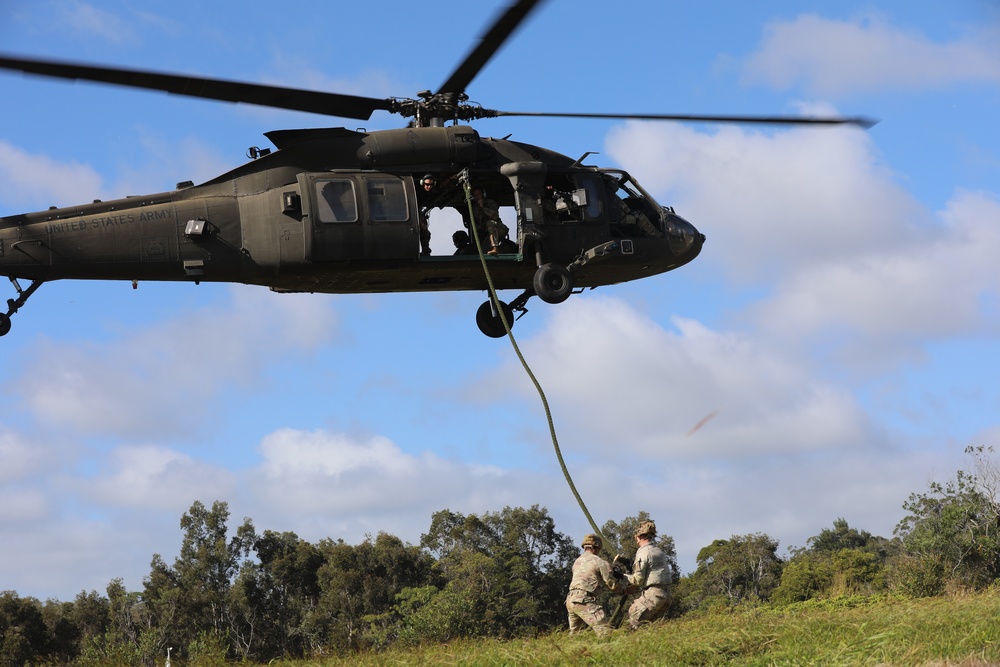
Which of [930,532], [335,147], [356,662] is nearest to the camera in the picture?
[356,662]

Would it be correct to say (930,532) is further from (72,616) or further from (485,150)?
(72,616)

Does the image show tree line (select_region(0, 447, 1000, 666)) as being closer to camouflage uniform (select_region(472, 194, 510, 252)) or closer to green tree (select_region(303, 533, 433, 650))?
green tree (select_region(303, 533, 433, 650))

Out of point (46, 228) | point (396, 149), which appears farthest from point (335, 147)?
point (46, 228)

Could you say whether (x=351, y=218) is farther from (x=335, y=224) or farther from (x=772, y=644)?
(x=772, y=644)

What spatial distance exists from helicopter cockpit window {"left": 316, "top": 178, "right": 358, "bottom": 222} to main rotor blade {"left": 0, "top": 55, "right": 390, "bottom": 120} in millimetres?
1090

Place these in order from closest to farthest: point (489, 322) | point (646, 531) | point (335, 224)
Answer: point (646, 531)
point (335, 224)
point (489, 322)

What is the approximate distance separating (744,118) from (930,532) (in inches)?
966

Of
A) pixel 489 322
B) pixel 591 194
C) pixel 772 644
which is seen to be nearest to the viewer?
pixel 772 644

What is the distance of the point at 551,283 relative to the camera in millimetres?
17594

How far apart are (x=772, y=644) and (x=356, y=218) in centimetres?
828

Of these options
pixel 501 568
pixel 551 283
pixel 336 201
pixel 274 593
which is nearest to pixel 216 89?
pixel 336 201

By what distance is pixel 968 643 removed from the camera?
1084cm

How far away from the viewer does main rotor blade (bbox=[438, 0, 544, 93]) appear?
1353cm

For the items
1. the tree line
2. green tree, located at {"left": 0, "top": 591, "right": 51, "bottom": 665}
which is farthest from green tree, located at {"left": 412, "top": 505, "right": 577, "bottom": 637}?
A: green tree, located at {"left": 0, "top": 591, "right": 51, "bottom": 665}
